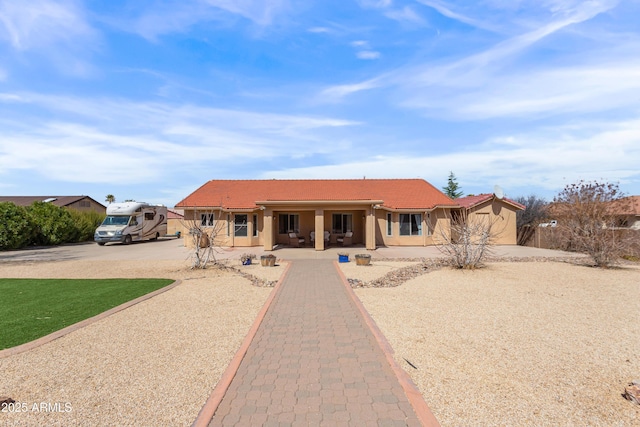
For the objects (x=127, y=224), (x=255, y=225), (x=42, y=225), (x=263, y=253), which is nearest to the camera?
(x=263, y=253)

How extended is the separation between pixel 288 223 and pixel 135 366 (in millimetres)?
20125

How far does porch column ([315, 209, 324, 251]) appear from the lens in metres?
21.5

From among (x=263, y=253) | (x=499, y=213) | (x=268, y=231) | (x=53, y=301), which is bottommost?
(x=53, y=301)

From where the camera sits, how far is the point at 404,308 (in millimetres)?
8359

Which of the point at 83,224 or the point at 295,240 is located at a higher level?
the point at 83,224

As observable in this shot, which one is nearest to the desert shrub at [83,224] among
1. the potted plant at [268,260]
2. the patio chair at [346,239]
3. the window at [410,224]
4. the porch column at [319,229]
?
the porch column at [319,229]

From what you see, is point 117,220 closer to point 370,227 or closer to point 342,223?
point 342,223

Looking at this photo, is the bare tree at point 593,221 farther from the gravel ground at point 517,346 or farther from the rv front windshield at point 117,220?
the rv front windshield at point 117,220

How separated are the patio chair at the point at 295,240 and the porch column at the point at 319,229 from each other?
2102mm

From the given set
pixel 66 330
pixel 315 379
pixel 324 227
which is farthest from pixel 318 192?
pixel 315 379

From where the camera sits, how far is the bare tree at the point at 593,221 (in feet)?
48.5

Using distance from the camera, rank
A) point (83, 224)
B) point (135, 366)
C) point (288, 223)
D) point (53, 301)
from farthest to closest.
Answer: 1. point (83, 224)
2. point (288, 223)
3. point (53, 301)
4. point (135, 366)

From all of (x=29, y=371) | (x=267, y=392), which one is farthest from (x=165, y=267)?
(x=267, y=392)

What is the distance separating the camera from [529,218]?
34312 mm
